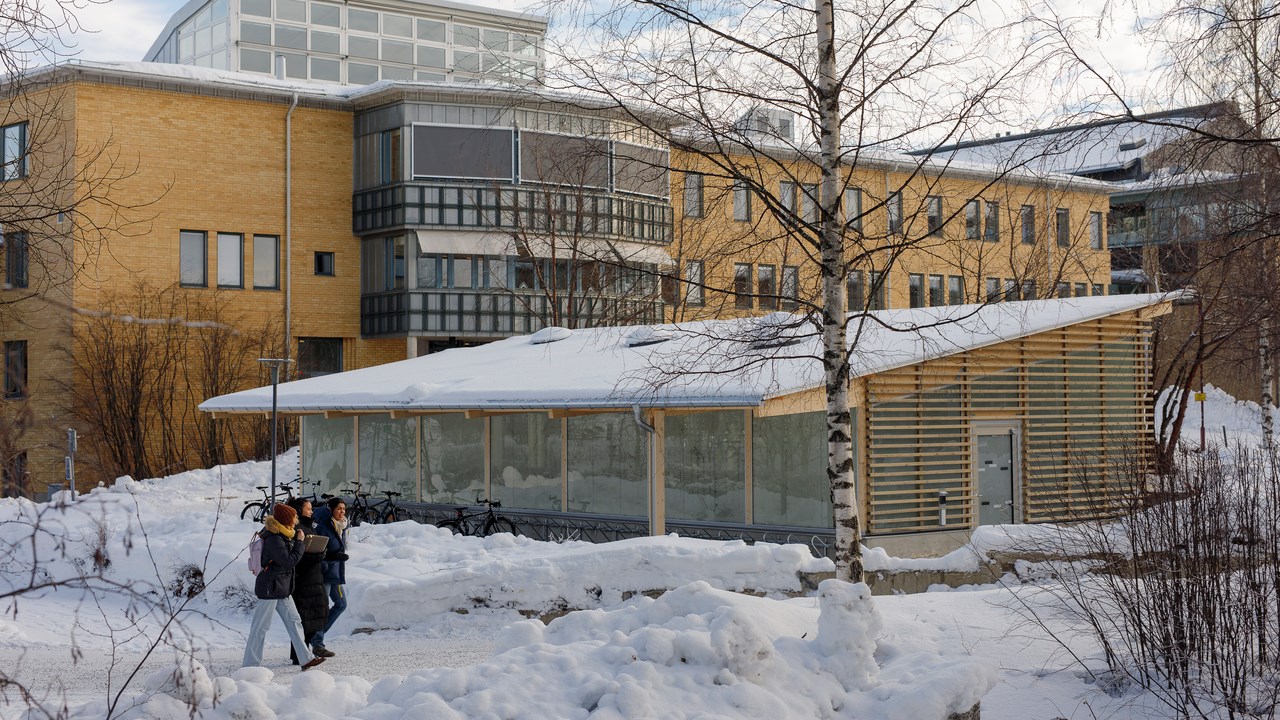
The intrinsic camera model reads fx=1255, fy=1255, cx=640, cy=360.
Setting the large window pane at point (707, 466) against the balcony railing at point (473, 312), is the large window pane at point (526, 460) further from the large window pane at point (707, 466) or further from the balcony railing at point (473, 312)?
the balcony railing at point (473, 312)

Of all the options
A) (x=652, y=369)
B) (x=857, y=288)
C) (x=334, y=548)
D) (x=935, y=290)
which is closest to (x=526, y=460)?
(x=857, y=288)

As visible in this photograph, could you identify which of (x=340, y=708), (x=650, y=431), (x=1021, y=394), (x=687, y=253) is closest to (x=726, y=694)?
(x=340, y=708)

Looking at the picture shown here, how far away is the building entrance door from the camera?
20.1 meters

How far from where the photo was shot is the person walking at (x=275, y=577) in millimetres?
11414

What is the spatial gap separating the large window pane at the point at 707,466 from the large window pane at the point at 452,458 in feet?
13.8

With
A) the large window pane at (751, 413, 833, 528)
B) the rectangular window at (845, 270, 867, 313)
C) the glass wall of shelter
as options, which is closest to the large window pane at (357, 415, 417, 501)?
the glass wall of shelter

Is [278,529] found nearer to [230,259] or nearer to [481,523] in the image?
[481,523]

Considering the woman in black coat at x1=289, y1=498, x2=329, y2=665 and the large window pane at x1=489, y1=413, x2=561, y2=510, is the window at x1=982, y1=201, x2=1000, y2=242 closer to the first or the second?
the woman in black coat at x1=289, y1=498, x2=329, y2=665

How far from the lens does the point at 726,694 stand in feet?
24.7

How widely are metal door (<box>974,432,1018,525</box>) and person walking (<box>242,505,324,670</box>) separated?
39.0 ft

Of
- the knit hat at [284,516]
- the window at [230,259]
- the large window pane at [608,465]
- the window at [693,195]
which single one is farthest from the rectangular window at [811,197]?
the window at [230,259]

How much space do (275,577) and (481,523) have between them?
32.0 feet

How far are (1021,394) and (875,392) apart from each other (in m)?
3.59

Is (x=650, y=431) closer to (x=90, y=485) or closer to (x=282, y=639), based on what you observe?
(x=282, y=639)
